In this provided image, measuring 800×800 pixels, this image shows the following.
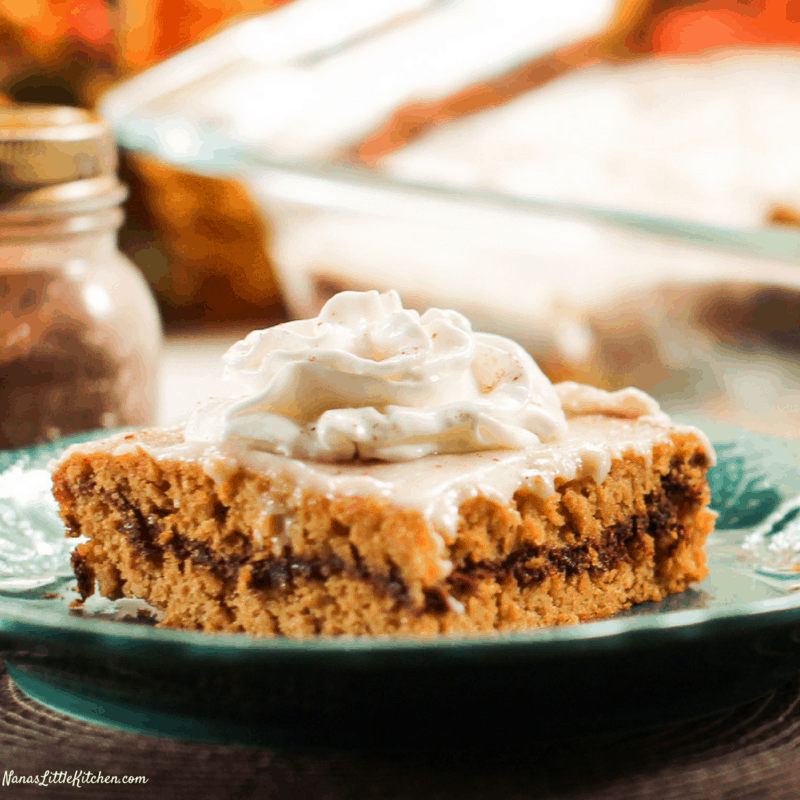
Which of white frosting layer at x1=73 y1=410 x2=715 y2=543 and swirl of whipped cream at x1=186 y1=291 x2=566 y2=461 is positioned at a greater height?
swirl of whipped cream at x1=186 y1=291 x2=566 y2=461

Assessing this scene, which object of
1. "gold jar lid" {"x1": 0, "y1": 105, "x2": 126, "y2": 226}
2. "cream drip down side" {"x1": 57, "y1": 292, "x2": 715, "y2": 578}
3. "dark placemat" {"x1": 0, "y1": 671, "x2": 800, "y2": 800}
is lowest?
"dark placemat" {"x1": 0, "y1": 671, "x2": 800, "y2": 800}

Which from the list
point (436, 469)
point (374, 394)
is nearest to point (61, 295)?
point (374, 394)

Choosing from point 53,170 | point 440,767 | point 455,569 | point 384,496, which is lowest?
point 440,767

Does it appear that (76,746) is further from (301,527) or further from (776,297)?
(776,297)

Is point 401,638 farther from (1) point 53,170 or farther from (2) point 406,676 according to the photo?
(1) point 53,170

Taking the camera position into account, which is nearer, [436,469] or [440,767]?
[440,767]

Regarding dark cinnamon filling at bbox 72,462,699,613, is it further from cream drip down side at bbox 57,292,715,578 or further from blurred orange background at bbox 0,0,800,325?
blurred orange background at bbox 0,0,800,325

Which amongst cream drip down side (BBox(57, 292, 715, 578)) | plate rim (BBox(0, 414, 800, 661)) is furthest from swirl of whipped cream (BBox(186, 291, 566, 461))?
plate rim (BBox(0, 414, 800, 661))
